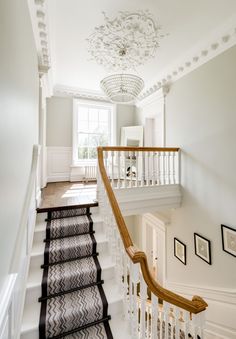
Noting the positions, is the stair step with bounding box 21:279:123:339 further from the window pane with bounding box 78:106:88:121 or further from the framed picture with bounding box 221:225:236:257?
the window pane with bounding box 78:106:88:121

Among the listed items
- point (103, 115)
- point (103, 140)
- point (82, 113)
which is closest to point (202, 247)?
point (103, 140)

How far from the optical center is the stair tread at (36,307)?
1707mm

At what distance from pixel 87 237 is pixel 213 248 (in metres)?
2.17

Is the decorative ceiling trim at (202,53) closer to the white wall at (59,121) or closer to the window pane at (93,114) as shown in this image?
the window pane at (93,114)

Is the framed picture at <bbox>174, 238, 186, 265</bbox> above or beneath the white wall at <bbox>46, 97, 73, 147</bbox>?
beneath

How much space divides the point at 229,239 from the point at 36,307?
2775mm

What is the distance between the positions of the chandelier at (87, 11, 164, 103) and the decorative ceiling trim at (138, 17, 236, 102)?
658 mm

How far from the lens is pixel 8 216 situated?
52.2 inches

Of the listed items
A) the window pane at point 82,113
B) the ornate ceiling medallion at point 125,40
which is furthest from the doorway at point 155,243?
the ornate ceiling medallion at point 125,40

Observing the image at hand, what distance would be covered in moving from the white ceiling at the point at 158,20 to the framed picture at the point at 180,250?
3898 mm

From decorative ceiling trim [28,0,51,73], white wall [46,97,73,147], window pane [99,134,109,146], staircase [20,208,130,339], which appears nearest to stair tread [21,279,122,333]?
staircase [20,208,130,339]

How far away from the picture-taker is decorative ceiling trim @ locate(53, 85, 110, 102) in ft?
17.4

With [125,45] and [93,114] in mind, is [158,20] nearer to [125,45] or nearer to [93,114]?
[125,45]

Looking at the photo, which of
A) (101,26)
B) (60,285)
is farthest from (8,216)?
(101,26)
